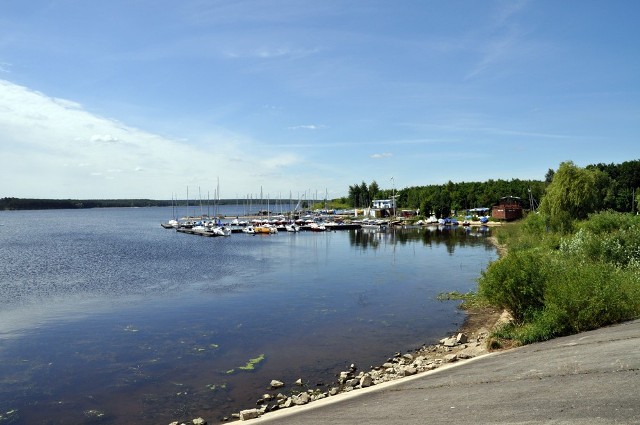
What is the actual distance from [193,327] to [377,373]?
14.6 m

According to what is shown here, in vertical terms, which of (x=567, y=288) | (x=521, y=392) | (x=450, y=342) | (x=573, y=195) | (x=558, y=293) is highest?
(x=573, y=195)

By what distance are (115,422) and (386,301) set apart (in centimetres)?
2432

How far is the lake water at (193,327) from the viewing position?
20.3 meters

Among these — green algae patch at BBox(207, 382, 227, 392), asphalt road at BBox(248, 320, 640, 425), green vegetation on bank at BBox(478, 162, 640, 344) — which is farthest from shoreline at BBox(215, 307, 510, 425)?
green vegetation on bank at BBox(478, 162, 640, 344)

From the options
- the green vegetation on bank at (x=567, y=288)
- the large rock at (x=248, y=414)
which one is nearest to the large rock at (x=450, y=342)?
the green vegetation on bank at (x=567, y=288)

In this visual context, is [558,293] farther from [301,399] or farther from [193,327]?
[193,327]

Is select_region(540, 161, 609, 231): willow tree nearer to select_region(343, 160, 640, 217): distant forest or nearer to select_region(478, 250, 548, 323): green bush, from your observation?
select_region(478, 250, 548, 323): green bush

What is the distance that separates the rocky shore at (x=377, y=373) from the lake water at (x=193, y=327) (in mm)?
651

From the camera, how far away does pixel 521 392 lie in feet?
45.6

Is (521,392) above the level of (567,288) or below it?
below

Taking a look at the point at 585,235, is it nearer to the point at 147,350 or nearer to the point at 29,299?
the point at 147,350

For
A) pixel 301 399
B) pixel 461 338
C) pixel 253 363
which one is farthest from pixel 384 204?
pixel 301 399

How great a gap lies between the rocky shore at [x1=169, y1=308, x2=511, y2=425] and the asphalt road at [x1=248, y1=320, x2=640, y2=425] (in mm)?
1028

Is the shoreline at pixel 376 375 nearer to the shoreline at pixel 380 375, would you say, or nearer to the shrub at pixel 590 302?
the shoreline at pixel 380 375
